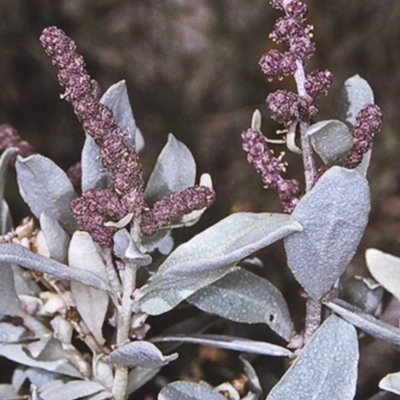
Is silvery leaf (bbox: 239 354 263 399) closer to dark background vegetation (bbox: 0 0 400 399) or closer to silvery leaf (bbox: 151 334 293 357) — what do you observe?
silvery leaf (bbox: 151 334 293 357)

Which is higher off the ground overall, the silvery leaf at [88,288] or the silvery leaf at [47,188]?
the silvery leaf at [47,188]

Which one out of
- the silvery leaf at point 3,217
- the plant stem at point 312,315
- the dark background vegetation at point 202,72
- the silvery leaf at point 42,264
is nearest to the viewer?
the silvery leaf at point 42,264

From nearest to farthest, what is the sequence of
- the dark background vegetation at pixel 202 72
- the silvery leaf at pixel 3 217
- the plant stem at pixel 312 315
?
the plant stem at pixel 312 315
the silvery leaf at pixel 3 217
the dark background vegetation at pixel 202 72

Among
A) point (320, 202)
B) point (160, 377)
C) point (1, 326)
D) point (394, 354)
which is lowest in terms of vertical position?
point (394, 354)

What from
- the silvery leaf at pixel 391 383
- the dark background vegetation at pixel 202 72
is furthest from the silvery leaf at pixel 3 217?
the dark background vegetation at pixel 202 72

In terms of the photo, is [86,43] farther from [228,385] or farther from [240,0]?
[228,385]

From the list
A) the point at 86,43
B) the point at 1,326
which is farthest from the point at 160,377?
the point at 86,43

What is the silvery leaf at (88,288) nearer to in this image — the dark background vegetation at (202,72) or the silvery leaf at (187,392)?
the silvery leaf at (187,392)

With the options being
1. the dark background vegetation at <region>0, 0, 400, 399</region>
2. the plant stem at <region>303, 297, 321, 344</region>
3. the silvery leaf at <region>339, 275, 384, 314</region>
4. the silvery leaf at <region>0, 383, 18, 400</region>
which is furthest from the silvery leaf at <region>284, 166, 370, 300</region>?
the dark background vegetation at <region>0, 0, 400, 399</region>
